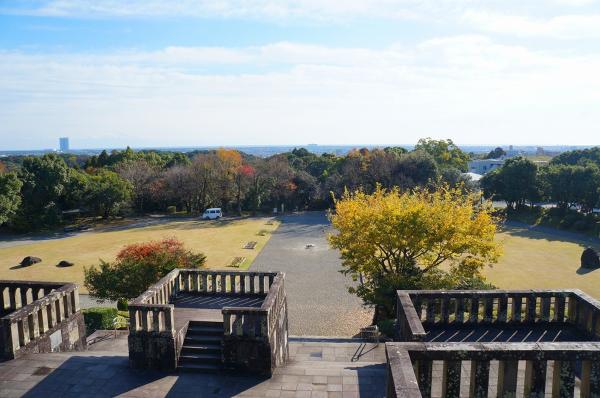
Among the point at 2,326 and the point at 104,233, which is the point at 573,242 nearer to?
the point at 2,326

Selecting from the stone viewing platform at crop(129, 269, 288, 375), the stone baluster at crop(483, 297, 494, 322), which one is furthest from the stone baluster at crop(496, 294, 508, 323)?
the stone viewing platform at crop(129, 269, 288, 375)

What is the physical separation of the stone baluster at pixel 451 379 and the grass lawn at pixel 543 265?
46.9 feet

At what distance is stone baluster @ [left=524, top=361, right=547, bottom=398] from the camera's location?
16.9 feet

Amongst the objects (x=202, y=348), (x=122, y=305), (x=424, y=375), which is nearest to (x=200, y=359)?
(x=202, y=348)

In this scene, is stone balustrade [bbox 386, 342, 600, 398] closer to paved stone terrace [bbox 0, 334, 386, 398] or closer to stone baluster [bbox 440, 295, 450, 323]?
paved stone terrace [bbox 0, 334, 386, 398]

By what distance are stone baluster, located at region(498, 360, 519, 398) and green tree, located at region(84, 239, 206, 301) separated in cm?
1382

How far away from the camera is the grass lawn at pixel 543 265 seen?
2186 centimetres

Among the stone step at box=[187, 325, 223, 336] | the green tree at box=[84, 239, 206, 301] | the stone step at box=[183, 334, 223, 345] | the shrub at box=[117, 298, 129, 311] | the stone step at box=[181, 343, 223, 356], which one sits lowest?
the shrub at box=[117, 298, 129, 311]

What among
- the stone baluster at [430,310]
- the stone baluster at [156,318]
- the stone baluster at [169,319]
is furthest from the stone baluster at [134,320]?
the stone baluster at [430,310]

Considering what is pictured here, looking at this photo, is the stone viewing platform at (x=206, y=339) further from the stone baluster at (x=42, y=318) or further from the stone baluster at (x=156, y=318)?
the stone baluster at (x=42, y=318)

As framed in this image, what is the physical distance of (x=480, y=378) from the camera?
5117 mm

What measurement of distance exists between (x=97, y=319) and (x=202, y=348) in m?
8.57

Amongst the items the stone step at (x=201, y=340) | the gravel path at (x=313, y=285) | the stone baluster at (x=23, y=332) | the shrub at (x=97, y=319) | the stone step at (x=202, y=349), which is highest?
the stone baluster at (x=23, y=332)

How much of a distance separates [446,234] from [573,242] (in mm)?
22689
